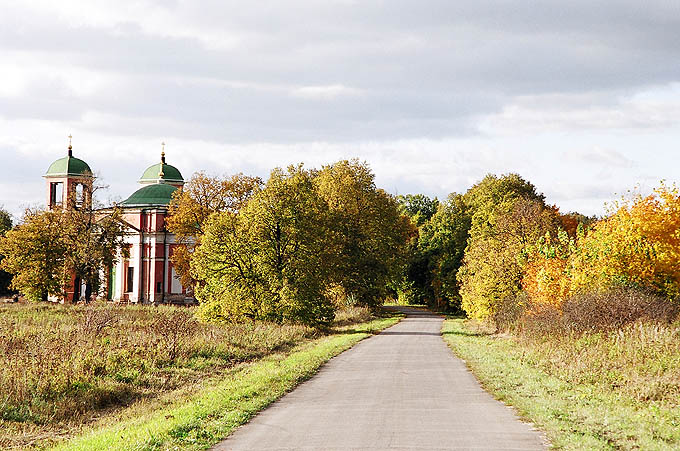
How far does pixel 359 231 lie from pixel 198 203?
627 inches

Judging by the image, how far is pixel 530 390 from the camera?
15.8 metres

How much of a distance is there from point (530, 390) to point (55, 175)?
75.3 meters

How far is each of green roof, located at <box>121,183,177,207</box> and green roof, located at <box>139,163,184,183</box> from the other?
4205mm

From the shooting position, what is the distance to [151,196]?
7869 centimetres

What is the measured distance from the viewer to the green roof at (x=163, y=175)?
84312 millimetres

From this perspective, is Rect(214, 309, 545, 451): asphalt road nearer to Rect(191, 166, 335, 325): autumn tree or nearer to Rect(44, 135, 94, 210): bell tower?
Rect(191, 166, 335, 325): autumn tree

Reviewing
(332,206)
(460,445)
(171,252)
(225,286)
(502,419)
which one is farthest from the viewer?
(171,252)

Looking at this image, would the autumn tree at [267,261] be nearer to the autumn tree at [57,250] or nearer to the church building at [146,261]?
the autumn tree at [57,250]

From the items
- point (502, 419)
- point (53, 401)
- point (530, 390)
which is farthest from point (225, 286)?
point (502, 419)

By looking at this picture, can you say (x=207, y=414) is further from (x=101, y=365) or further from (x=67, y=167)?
(x=67, y=167)

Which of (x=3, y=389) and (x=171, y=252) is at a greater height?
(x=171, y=252)

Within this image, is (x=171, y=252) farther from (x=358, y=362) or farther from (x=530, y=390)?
(x=530, y=390)

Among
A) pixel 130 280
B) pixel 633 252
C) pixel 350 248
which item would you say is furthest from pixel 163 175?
pixel 633 252

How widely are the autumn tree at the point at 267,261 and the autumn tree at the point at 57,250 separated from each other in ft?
92.6
